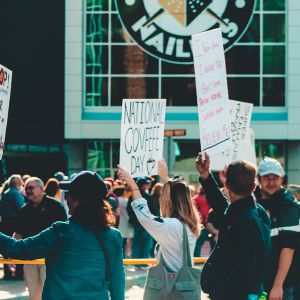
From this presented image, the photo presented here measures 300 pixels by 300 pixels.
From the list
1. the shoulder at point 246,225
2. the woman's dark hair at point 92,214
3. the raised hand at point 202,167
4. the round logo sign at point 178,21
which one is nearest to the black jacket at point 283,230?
the raised hand at point 202,167

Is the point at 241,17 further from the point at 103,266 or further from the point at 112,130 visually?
the point at 103,266

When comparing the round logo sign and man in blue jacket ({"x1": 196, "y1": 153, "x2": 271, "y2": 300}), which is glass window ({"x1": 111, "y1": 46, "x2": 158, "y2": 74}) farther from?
man in blue jacket ({"x1": 196, "y1": 153, "x2": 271, "y2": 300})

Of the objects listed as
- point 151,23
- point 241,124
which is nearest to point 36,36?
point 151,23

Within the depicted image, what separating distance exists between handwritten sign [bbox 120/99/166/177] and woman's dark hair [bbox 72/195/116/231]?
9.43 feet

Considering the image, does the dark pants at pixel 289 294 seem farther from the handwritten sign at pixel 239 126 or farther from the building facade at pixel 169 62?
the building facade at pixel 169 62

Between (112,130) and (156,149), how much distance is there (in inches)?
984

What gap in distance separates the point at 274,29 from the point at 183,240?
27.9 m

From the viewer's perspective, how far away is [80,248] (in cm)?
518

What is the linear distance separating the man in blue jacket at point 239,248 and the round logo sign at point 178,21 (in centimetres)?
2781

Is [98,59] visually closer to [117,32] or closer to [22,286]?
[117,32]

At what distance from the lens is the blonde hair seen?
6.70 meters

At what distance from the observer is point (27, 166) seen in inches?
1385

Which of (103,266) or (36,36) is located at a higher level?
(36,36)

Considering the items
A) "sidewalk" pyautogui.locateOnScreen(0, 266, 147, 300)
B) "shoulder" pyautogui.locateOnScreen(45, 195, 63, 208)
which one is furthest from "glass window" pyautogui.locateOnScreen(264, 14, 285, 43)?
"shoulder" pyautogui.locateOnScreen(45, 195, 63, 208)
